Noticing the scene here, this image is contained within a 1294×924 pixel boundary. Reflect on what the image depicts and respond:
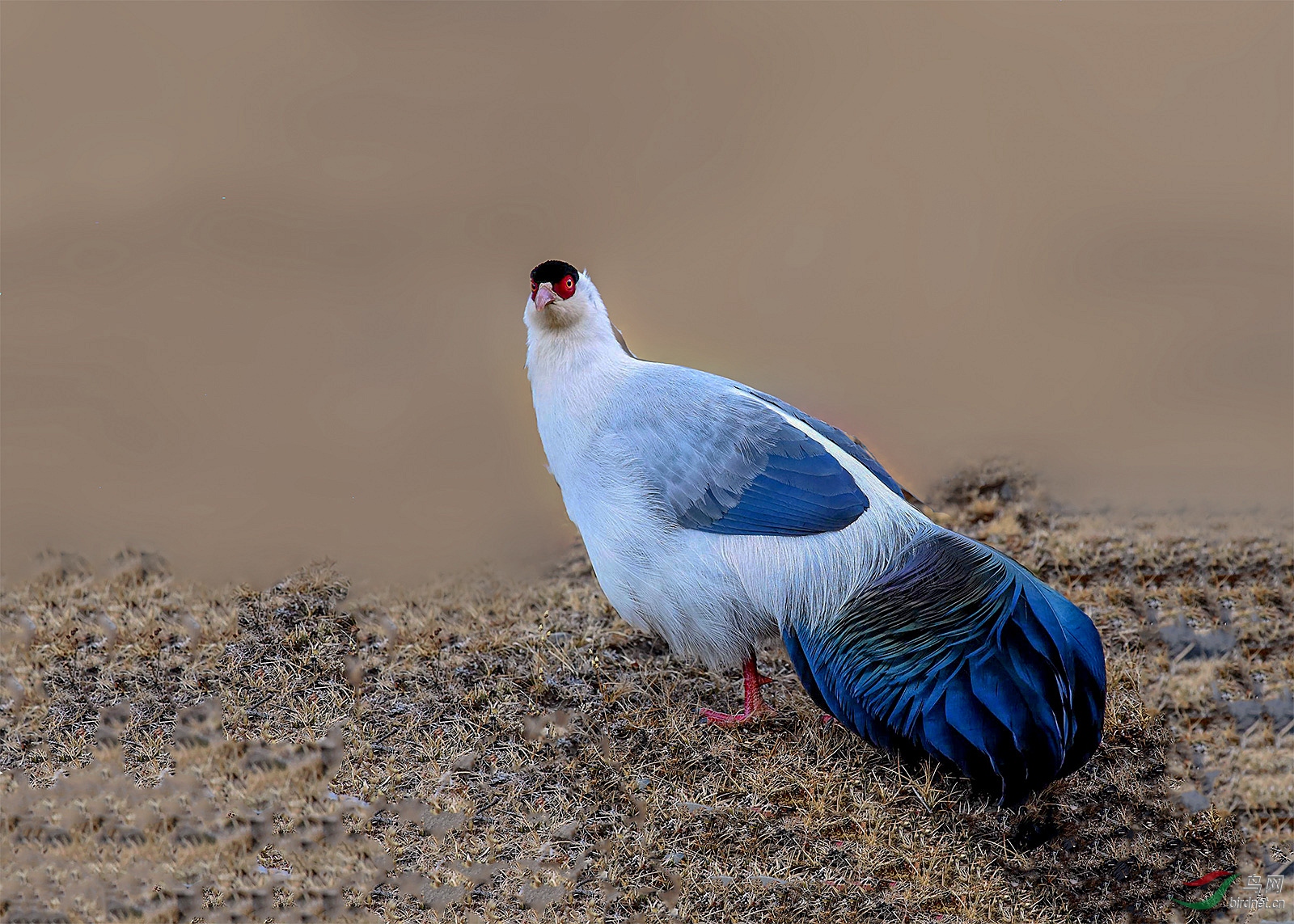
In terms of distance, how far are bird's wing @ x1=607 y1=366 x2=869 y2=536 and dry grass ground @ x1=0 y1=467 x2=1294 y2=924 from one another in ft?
3.01

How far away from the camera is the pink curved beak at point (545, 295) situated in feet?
12.8

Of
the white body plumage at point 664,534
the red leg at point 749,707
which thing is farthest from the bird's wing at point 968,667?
the red leg at point 749,707

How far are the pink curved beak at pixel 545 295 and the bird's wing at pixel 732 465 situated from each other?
0.52 m

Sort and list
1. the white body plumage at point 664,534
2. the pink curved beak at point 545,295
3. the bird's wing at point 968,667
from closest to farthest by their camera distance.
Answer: the bird's wing at point 968,667, the white body plumage at point 664,534, the pink curved beak at point 545,295

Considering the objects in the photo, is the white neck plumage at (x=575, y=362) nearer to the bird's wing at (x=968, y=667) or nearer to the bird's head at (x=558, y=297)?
the bird's head at (x=558, y=297)

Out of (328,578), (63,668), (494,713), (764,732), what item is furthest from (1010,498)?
(63,668)

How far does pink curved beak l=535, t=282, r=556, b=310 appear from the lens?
3.91 meters

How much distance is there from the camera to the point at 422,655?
173 inches
